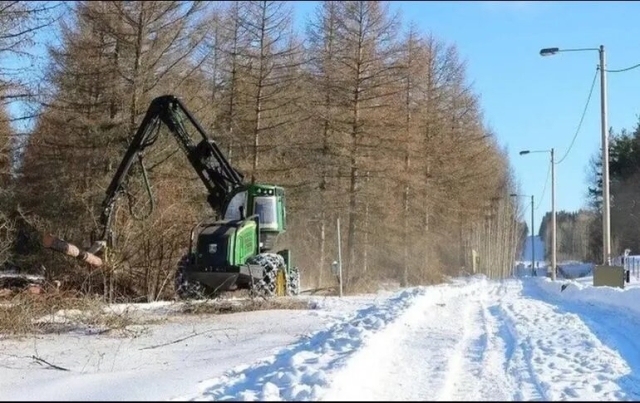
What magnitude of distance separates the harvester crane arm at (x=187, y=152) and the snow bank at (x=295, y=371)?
31.0ft

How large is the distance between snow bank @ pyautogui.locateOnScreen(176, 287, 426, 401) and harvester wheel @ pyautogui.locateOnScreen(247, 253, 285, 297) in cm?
710

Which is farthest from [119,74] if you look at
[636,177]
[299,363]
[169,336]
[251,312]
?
[636,177]

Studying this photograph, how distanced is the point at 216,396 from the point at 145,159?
19.2m

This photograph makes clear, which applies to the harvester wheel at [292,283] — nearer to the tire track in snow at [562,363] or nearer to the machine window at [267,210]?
the machine window at [267,210]

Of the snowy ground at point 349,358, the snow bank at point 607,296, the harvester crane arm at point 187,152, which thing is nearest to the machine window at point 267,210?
the harvester crane arm at point 187,152

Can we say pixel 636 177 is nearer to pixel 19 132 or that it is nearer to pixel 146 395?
pixel 19 132

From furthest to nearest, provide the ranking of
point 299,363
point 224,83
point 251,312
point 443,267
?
point 443,267 → point 224,83 → point 251,312 → point 299,363

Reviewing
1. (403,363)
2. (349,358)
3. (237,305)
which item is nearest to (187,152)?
(237,305)

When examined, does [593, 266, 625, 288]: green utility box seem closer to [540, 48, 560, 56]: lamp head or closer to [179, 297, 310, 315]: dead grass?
[540, 48, 560, 56]: lamp head

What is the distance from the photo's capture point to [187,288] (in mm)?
18969

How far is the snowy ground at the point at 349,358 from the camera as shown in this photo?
7.27 meters

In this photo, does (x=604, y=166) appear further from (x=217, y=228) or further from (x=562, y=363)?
(x=562, y=363)

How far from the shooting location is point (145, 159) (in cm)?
2517

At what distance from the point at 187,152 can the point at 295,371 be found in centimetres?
1380
